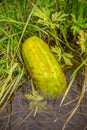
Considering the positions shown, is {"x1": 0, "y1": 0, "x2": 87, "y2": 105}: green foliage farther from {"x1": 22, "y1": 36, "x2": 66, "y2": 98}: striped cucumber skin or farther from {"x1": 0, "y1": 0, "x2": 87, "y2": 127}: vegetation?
{"x1": 22, "y1": 36, "x2": 66, "y2": 98}: striped cucumber skin

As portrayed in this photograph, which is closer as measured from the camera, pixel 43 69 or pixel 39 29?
pixel 43 69

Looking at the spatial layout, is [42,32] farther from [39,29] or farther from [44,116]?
[44,116]

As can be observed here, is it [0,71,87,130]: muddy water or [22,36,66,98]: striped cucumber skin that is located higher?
[22,36,66,98]: striped cucumber skin

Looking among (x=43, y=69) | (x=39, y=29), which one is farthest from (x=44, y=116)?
(x=39, y=29)

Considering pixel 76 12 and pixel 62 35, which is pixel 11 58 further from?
pixel 76 12

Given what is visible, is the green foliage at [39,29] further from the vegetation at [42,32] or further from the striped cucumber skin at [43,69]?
the striped cucumber skin at [43,69]

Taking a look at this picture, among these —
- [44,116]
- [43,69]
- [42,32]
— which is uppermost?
[42,32]

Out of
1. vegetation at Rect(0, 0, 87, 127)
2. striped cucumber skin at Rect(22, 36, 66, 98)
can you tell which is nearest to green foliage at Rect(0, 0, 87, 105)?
vegetation at Rect(0, 0, 87, 127)
